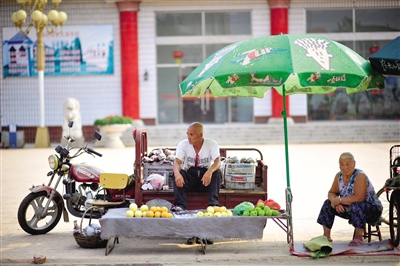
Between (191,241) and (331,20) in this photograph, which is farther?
(331,20)

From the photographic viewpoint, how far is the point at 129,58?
2755 cm

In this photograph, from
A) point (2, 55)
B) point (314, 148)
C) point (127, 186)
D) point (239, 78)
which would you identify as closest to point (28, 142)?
point (2, 55)

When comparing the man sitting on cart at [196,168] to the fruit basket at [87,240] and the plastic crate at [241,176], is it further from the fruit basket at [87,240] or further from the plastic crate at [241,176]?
the fruit basket at [87,240]

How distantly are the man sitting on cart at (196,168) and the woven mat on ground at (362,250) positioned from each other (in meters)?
1.23

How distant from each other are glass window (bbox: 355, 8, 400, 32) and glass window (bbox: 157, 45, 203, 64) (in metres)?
6.55

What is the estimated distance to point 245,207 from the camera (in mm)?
8125

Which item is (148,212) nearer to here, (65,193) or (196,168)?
(196,168)

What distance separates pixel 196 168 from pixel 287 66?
6.61 ft

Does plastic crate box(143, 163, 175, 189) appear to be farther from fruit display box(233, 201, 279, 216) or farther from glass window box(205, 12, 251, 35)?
glass window box(205, 12, 251, 35)

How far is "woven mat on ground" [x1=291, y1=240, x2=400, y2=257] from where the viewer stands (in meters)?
7.62

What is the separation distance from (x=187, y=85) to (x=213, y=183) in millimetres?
1295

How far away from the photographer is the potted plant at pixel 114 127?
82.4ft

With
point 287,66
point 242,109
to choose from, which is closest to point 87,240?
point 287,66

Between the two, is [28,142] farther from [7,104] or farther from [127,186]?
[127,186]
